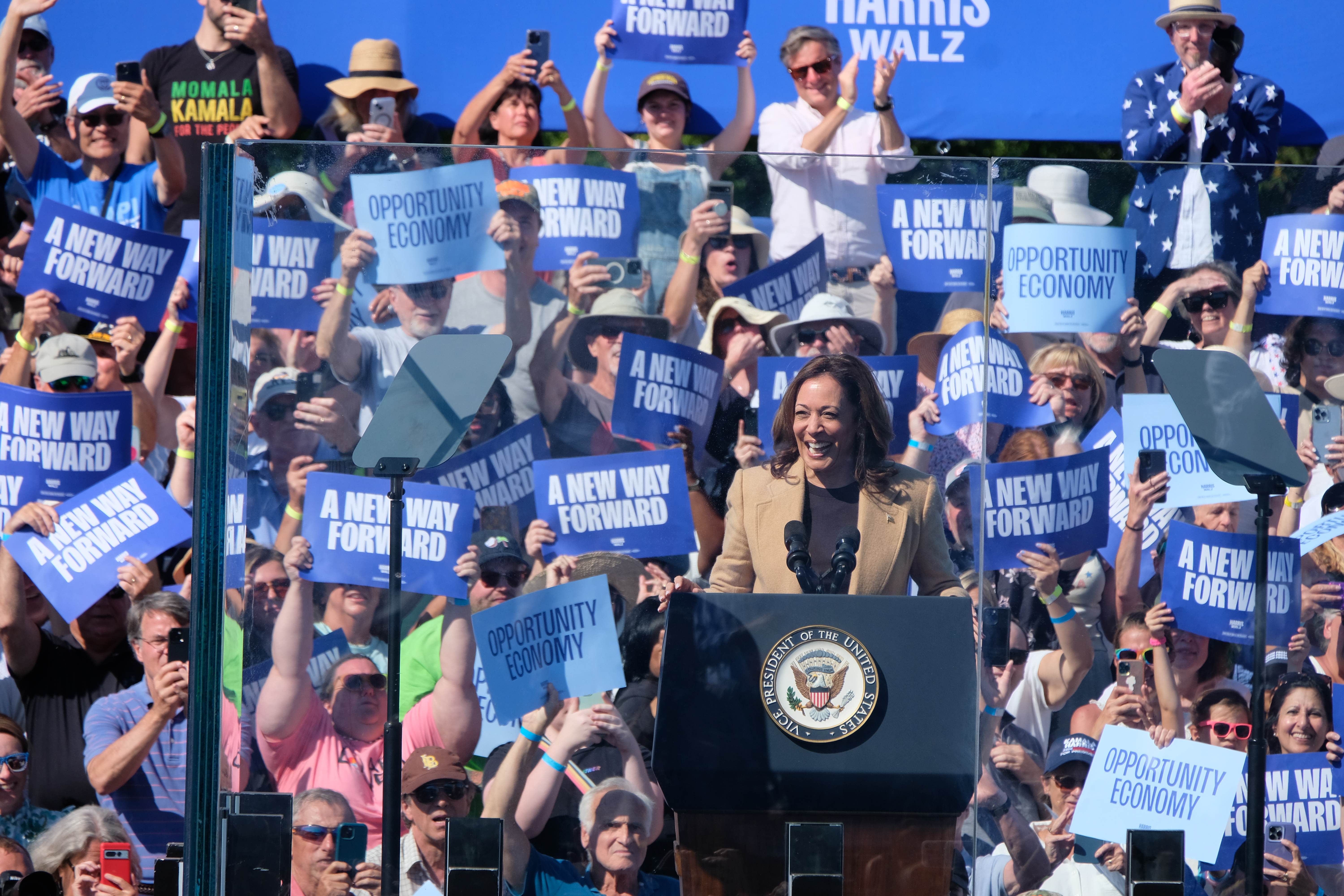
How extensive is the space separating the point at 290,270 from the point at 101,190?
2.98 meters

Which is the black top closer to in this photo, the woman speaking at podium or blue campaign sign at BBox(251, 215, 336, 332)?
blue campaign sign at BBox(251, 215, 336, 332)

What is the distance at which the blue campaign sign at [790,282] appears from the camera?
9.62 feet

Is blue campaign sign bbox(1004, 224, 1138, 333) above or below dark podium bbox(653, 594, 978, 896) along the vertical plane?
above

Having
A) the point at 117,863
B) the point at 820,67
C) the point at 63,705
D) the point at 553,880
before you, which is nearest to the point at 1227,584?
the point at 553,880

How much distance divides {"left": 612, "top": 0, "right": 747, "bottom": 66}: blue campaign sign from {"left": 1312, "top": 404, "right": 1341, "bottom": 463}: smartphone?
3.16 m

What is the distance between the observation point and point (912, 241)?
2.93m

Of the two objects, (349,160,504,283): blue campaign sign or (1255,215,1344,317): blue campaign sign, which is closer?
(349,160,504,283): blue campaign sign

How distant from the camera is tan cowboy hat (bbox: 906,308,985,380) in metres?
2.94

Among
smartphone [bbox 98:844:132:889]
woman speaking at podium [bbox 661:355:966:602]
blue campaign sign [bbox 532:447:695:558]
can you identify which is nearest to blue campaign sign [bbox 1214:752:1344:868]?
woman speaking at podium [bbox 661:355:966:602]

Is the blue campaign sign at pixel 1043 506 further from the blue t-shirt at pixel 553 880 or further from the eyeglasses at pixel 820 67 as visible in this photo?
the eyeglasses at pixel 820 67

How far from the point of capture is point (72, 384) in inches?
191

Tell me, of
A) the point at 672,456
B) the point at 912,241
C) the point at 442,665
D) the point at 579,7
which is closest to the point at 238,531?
the point at 442,665

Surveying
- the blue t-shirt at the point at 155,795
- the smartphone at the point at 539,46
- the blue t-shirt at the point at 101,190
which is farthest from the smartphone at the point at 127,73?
the blue t-shirt at the point at 155,795

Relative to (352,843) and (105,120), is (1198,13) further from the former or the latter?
(352,843)
